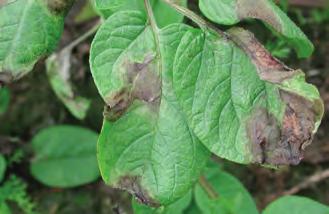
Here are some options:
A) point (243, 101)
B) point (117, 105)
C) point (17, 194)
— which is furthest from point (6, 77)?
point (17, 194)

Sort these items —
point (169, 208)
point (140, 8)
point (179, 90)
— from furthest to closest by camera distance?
point (169, 208)
point (140, 8)
point (179, 90)

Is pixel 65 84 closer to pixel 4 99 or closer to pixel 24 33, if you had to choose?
pixel 4 99

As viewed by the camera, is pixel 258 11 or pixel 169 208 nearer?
pixel 258 11

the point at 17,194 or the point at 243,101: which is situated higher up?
the point at 243,101

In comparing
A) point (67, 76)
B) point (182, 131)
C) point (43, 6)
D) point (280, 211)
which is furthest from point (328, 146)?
point (43, 6)

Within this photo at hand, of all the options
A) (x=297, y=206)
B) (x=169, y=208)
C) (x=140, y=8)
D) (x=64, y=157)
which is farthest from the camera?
(x=64, y=157)

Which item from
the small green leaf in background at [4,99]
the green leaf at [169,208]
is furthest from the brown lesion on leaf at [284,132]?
the small green leaf in background at [4,99]

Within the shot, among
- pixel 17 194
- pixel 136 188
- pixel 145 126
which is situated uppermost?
pixel 145 126

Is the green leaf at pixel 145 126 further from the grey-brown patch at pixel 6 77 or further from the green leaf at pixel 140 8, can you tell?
the grey-brown patch at pixel 6 77
